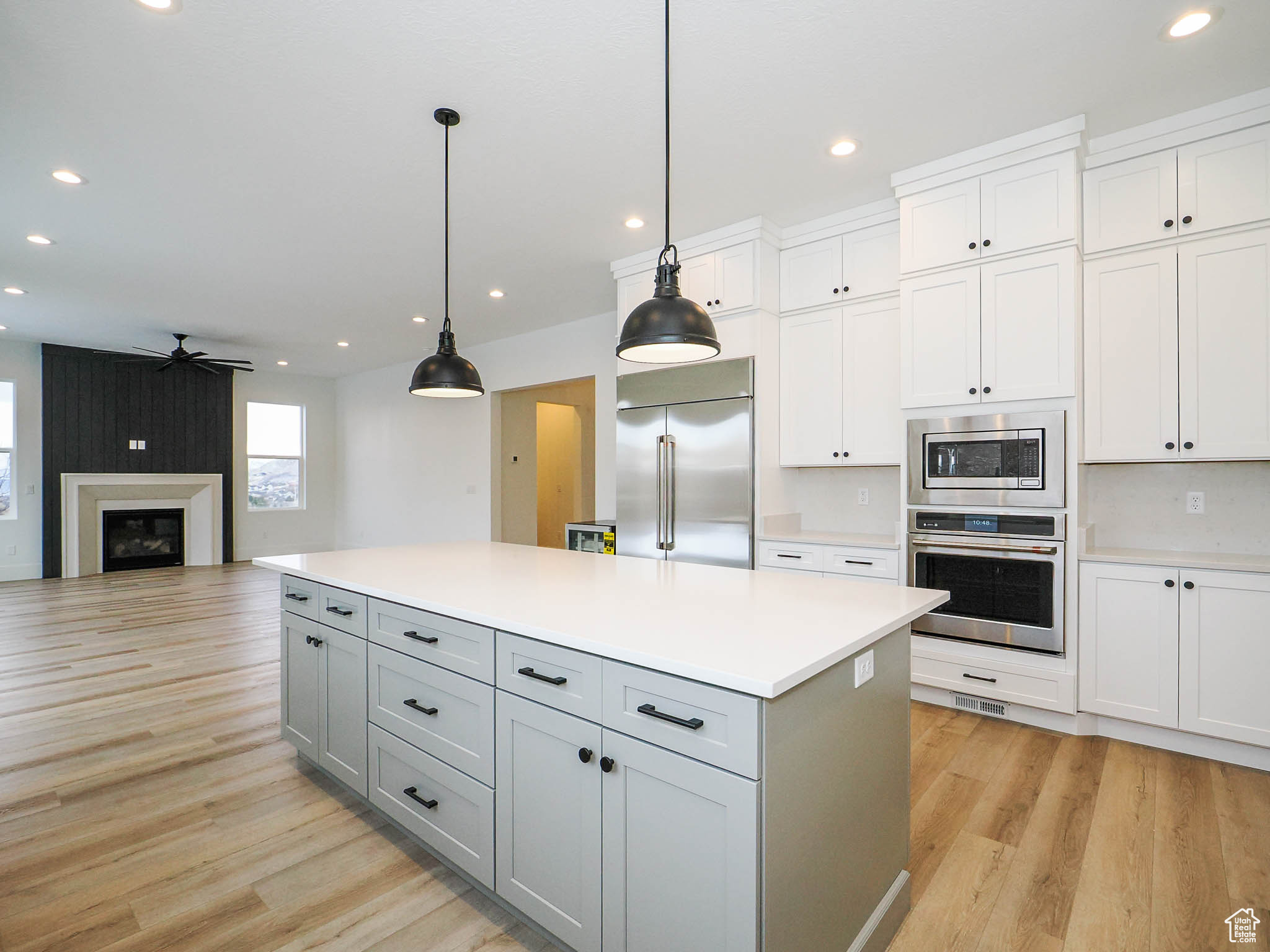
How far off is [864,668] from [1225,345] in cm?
249

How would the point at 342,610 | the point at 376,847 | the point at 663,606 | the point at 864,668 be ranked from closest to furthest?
the point at 864,668 < the point at 663,606 < the point at 376,847 < the point at 342,610

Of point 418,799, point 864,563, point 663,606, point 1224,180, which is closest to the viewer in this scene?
point 663,606

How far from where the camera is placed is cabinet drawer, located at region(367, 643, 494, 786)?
173 cm

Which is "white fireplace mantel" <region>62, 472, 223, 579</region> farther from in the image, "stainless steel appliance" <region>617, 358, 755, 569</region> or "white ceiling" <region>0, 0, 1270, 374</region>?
"stainless steel appliance" <region>617, 358, 755, 569</region>

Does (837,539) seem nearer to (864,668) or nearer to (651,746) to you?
(864,668)

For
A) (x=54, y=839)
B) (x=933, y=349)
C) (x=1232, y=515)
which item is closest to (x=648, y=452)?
(x=933, y=349)

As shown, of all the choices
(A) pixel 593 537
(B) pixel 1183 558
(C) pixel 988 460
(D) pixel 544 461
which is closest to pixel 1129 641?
(B) pixel 1183 558

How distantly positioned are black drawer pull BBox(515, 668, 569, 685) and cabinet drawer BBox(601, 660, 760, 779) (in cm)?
15

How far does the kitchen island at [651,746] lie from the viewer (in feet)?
4.00

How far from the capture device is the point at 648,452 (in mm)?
4336

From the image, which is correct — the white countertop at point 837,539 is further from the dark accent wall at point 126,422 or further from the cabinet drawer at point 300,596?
the dark accent wall at point 126,422

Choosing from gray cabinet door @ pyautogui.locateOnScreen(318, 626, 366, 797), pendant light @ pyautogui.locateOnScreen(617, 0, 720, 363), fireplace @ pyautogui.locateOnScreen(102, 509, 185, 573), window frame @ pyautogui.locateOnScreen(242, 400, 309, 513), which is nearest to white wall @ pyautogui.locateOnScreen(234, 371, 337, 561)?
window frame @ pyautogui.locateOnScreen(242, 400, 309, 513)

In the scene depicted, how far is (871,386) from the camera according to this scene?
12.1 feet

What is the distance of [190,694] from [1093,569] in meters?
4.71
